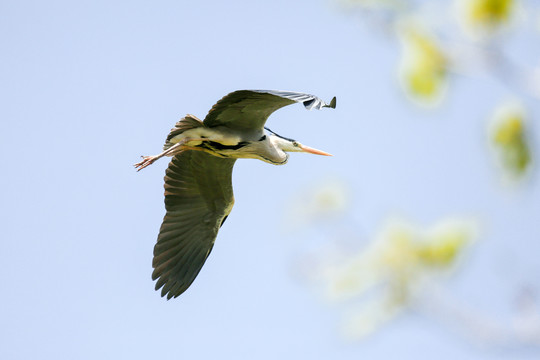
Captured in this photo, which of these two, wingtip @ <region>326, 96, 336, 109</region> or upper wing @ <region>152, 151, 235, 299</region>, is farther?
upper wing @ <region>152, 151, 235, 299</region>

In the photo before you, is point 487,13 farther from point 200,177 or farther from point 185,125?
point 200,177

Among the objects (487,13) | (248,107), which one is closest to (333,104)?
(248,107)

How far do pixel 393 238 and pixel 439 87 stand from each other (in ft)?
1.34

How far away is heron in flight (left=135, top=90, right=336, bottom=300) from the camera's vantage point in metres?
6.20

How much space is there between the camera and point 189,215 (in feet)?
23.8

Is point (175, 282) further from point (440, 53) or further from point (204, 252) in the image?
point (440, 53)

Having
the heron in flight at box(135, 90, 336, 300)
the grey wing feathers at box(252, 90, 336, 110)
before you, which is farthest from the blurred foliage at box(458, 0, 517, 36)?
the heron in flight at box(135, 90, 336, 300)

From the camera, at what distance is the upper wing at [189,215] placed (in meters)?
7.05

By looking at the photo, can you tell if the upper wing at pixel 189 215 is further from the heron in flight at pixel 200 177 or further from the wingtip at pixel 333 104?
the wingtip at pixel 333 104

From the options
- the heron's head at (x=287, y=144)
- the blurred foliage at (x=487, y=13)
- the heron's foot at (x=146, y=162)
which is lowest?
the blurred foliage at (x=487, y=13)

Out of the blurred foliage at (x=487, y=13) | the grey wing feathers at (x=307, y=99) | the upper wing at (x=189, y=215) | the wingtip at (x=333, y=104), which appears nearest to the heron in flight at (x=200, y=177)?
the upper wing at (x=189, y=215)

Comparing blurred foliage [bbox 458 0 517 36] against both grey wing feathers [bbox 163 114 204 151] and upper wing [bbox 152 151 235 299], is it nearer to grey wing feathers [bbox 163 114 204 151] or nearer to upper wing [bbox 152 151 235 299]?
grey wing feathers [bbox 163 114 204 151]

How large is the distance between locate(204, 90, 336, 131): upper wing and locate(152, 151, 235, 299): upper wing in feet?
2.46

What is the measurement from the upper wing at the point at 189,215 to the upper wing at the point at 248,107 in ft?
2.46
